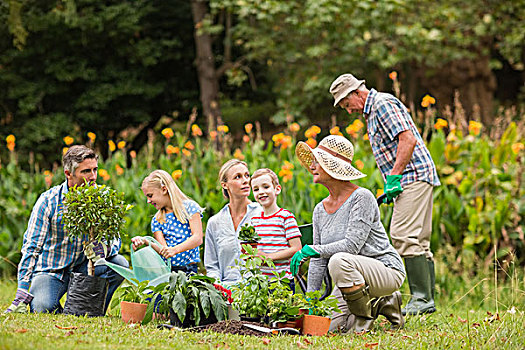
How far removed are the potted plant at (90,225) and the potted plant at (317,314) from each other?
1388 mm

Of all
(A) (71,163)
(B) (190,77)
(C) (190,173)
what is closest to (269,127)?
(B) (190,77)

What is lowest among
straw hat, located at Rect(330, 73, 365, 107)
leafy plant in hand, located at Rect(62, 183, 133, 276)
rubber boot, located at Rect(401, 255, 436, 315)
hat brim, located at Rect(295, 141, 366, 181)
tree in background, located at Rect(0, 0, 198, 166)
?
rubber boot, located at Rect(401, 255, 436, 315)

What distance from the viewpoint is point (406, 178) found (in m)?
4.59

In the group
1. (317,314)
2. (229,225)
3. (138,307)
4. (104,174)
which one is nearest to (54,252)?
(138,307)

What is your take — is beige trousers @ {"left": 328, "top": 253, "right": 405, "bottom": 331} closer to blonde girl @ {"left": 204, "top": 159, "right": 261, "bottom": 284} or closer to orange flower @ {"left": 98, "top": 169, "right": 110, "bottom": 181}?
blonde girl @ {"left": 204, "top": 159, "right": 261, "bottom": 284}

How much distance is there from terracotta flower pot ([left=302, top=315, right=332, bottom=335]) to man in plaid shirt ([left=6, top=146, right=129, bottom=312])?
A: 154cm

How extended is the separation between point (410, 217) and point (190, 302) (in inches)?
74.2

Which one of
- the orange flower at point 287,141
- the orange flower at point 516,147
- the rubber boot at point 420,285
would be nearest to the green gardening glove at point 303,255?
the rubber boot at point 420,285

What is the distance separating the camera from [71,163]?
4203 mm

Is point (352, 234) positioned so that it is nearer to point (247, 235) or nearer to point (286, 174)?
point (247, 235)

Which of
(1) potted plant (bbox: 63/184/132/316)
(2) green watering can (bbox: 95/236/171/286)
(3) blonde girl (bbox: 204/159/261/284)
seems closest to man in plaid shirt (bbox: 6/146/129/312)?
(1) potted plant (bbox: 63/184/132/316)

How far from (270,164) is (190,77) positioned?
27.1 feet

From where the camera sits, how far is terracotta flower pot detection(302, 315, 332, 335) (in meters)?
3.50

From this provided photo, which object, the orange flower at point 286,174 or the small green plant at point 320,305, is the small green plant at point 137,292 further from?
the orange flower at point 286,174
